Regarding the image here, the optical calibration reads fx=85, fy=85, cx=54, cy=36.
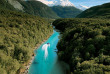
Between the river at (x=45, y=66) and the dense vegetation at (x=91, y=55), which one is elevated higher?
the dense vegetation at (x=91, y=55)

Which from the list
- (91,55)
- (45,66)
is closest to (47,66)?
(45,66)

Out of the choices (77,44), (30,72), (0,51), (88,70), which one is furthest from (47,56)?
(88,70)

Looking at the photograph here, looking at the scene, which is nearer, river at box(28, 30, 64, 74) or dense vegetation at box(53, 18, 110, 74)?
dense vegetation at box(53, 18, 110, 74)

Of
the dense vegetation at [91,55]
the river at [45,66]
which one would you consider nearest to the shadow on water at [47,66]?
the river at [45,66]

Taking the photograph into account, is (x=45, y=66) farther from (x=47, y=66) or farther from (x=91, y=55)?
(x=91, y=55)

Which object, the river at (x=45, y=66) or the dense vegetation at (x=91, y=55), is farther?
the river at (x=45, y=66)

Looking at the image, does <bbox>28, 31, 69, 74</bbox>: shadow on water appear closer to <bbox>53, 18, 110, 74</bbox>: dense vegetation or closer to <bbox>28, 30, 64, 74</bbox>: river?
<bbox>28, 30, 64, 74</bbox>: river

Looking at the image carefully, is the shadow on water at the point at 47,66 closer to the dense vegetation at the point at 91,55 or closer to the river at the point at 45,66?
the river at the point at 45,66

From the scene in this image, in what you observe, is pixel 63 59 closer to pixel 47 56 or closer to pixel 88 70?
pixel 47 56

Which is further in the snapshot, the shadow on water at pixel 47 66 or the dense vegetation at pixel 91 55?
the shadow on water at pixel 47 66

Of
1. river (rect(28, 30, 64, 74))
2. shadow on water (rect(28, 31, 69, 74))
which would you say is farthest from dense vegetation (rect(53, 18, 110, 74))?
river (rect(28, 30, 64, 74))

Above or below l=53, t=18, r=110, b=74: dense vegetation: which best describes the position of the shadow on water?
below
